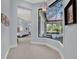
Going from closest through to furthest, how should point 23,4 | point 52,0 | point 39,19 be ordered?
point 52,0 → point 23,4 → point 39,19

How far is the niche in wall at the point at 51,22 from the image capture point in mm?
7125

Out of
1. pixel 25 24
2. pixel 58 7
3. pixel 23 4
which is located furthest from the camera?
pixel 25 24

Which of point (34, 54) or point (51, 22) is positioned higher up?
point (51, 22)

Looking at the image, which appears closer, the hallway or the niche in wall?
the hallway

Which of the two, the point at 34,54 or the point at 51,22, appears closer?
the point at 34,54

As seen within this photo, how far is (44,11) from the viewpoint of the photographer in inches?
371

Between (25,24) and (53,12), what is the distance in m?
10.9

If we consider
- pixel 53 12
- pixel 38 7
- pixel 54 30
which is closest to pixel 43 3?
pixel 38 7

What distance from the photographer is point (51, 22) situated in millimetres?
8438

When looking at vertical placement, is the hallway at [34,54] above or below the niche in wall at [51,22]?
below

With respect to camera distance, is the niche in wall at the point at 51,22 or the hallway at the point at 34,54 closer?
the hallway at the point at 34,54

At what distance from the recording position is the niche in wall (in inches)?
281

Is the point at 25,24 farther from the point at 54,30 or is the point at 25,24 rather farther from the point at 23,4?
the point at 54,30

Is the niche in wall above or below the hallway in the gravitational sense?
above
